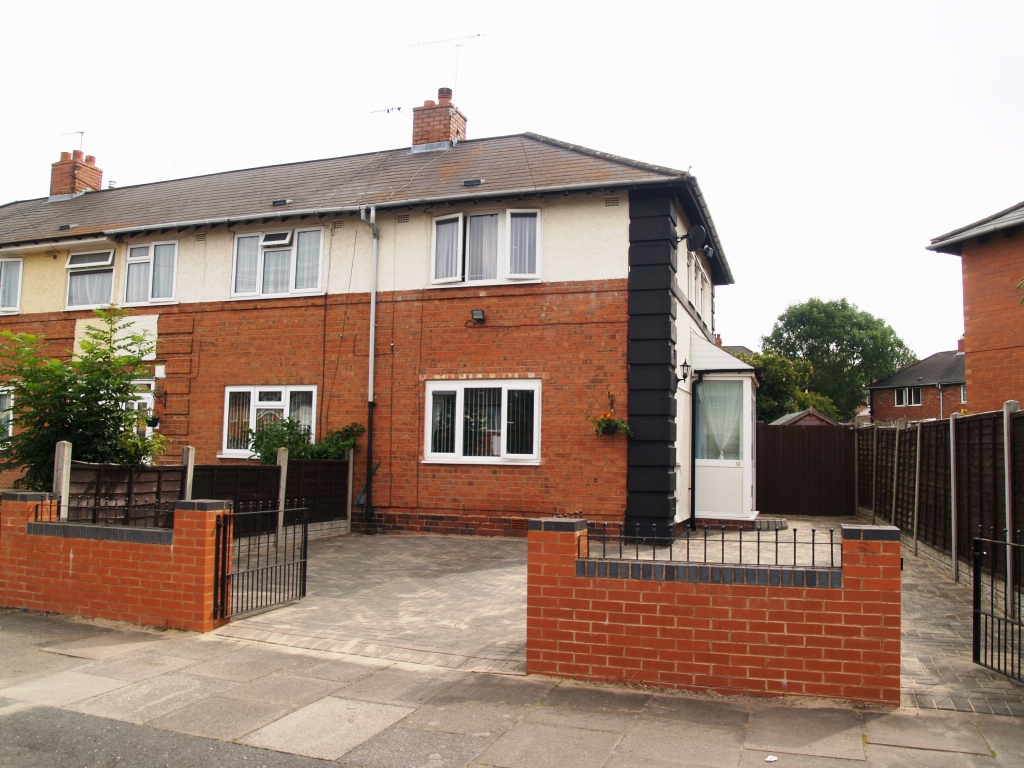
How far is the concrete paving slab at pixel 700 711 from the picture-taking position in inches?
196

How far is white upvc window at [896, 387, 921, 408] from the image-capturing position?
52656mm

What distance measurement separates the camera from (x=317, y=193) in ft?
52.2

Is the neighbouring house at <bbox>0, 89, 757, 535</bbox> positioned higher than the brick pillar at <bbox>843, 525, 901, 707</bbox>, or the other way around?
the neighbouring house at <bbox>0, 89, 757, 535</bbox>

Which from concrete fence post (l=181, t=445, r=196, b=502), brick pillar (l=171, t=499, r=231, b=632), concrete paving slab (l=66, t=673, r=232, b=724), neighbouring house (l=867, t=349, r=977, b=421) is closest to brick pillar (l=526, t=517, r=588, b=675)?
concrete paving slab (l=66, t=673, r=232, b=724)

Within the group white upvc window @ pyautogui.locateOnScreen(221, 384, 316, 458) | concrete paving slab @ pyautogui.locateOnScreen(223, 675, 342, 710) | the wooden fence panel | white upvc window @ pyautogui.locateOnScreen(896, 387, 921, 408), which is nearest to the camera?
concrete paving slab @ pyautogui.locateOnScreen(223, 675, 342, 710)

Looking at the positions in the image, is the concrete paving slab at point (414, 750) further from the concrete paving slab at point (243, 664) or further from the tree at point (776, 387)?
the tree at point (776, 387)

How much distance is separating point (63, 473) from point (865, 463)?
1505cm

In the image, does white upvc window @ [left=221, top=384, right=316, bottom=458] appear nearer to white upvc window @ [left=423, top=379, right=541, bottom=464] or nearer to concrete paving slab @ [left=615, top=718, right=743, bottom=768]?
white upvc window @ [left=423, top=379, right=541, bottom=464]

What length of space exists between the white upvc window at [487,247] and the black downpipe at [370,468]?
255 centimetres

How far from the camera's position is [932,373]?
2060 inches

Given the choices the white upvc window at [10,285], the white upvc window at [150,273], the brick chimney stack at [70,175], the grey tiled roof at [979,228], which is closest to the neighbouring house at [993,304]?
the grey tiled roof at [979,228]

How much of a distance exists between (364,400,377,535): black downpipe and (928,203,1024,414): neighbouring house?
10.9 meters

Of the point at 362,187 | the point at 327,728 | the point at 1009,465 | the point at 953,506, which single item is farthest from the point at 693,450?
the point at 327,728

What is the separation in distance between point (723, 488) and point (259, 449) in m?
8.11
